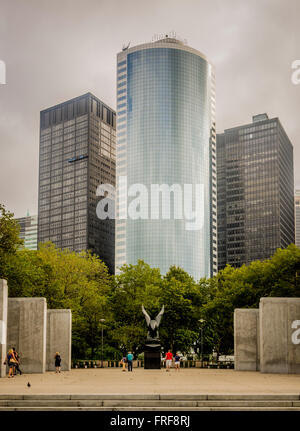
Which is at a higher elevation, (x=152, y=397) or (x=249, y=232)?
(x=249, y=232)

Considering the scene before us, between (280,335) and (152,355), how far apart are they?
14.3 meters

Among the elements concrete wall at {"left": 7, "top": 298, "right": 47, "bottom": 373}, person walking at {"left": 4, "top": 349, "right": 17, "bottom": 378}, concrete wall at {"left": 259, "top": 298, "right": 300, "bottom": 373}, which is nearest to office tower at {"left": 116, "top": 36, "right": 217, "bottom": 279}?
concrete wall at {"left": 7, "top": 298, "right": 47, "bottom": 373}

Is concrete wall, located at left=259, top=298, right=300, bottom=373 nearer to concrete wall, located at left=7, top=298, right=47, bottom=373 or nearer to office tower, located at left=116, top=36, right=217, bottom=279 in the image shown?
concrete wall, located at left=7, top=298, right=47, bottom=373

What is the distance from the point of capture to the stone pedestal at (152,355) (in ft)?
151

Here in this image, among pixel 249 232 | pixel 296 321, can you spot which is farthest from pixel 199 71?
pixel 296 321

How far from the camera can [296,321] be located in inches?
1384

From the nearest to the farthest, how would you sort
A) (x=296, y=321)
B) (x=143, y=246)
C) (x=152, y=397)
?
(x=152, y=397) < (x=296, y=321) < (x=143, y=246)

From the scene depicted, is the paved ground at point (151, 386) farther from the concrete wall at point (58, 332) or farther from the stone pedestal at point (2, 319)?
the concrete wall at point (58, 332)

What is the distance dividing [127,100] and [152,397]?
164419 mm

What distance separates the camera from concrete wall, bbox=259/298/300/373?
35031mm

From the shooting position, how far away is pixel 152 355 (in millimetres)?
46438

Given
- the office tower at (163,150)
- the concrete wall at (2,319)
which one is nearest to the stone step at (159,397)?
the concrete wall at (2,319)

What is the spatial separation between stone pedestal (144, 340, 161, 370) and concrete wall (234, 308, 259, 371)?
6751 mm
